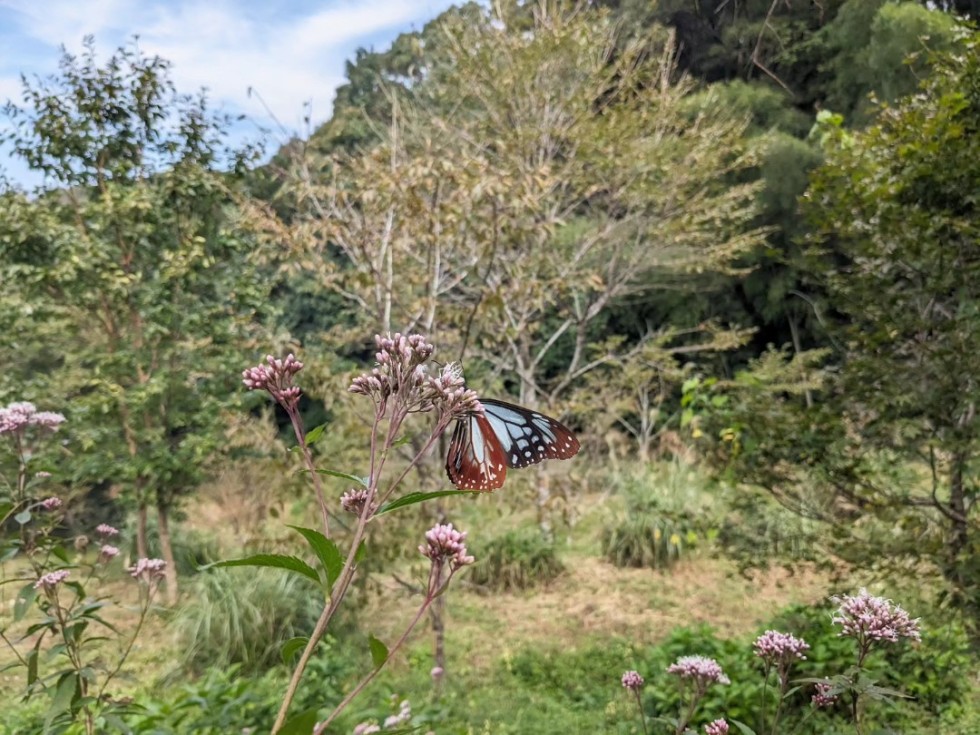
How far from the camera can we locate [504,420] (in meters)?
1.06

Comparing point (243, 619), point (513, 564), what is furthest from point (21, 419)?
point (513, 564)

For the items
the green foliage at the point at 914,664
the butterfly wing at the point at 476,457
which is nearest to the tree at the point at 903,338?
the green foliage at the point at 914,664

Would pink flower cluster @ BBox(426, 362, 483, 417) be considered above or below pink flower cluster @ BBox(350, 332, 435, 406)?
below

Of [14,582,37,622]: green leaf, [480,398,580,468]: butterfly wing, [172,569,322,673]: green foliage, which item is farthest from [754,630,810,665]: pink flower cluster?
[172,569,322,673]: green foliage

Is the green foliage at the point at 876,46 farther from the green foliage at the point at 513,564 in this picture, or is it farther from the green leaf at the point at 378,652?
the green leaf at the point at 378,652

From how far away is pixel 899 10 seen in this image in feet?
24.1

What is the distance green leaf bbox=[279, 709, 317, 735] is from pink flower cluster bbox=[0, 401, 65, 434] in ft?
4.12

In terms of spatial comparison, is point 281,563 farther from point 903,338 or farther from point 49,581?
point 903,338

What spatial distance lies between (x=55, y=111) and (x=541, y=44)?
403 cm

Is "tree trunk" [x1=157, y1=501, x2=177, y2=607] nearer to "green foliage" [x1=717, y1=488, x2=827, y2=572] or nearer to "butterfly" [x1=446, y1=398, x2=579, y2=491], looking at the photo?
"green foliage" [x1=717, y1=488, x2=827, y2=572]

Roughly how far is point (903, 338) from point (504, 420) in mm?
1846

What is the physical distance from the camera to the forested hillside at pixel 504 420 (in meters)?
→ 1.51

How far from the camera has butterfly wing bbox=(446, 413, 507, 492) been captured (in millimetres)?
876

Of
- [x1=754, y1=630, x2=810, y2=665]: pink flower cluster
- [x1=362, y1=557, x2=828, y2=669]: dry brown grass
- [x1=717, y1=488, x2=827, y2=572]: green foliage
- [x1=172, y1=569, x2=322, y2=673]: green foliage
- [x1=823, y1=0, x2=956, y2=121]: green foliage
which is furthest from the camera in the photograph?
[x1=823, y1=0, x2=956, y2=121]: green foliage
